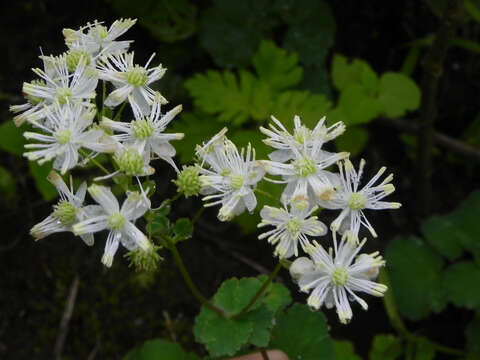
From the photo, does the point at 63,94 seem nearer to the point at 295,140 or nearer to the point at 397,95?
the point at 295,140

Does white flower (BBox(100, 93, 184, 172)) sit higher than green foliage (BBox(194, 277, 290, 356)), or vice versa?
white flower (BBox(100, 93, 184, 172))

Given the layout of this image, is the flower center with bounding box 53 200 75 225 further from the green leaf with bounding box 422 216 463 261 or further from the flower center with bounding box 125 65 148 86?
the green leaf with bounding box 422 216 463 261

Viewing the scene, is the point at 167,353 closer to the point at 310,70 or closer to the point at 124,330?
the point at 124,330

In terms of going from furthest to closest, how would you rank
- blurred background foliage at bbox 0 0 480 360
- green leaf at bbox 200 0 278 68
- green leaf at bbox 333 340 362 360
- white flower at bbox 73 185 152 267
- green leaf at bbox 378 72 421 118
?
green leaf at bbox 200 0 278 68, green leaf at bbox 378 72 421 118, blurred background foliage at bbox 0 0 480 360, green leaf at bbox 333 340 362 360, white flower at bbox 73 185 152 267

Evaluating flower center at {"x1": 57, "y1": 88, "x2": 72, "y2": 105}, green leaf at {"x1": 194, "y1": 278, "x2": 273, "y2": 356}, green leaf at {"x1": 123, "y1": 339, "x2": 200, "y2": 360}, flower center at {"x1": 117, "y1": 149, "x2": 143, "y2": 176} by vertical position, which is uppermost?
flower center at {"x1": 57, "y1": 88, "x2": 72, "y2": 105}

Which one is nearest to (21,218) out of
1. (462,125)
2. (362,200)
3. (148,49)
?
(148,49)

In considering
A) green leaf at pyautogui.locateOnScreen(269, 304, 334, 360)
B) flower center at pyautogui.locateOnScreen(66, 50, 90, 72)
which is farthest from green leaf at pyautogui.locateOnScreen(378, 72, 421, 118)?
flower center at pyautogui.locateOnScreen(66, 50, 90, 72)

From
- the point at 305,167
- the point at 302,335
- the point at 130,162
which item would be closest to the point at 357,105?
the point at 302,335
